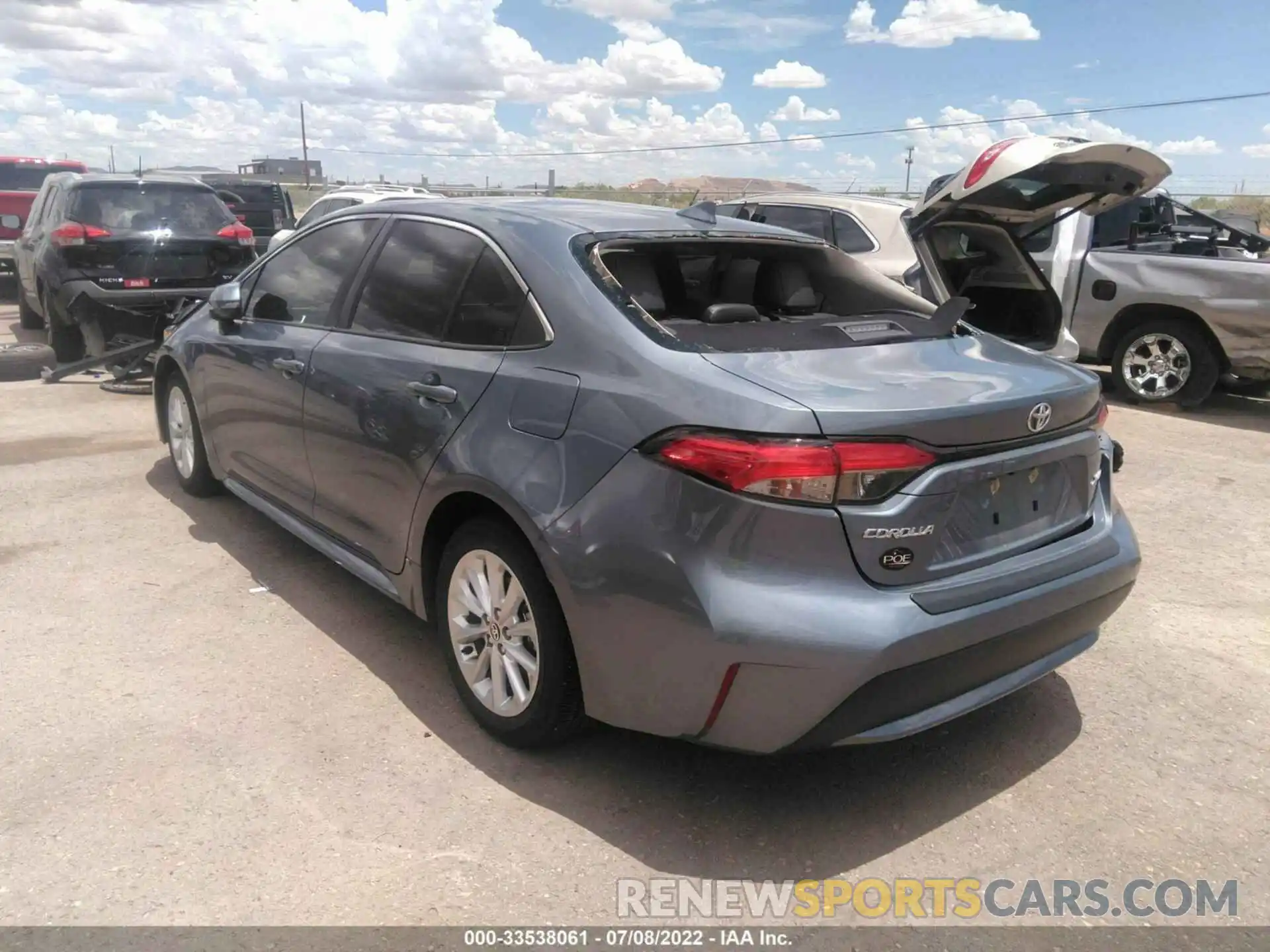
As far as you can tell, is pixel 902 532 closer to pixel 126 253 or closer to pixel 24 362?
pixel 126 253

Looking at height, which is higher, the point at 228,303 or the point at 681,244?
the point at 681,244

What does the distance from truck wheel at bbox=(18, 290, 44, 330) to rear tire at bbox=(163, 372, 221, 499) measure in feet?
25.0

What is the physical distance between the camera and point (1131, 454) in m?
7.11

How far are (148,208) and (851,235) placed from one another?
629cm

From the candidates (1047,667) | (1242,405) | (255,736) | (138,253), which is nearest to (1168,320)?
(1242,405)

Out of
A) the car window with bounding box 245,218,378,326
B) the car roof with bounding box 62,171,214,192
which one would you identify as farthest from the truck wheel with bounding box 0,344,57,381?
the car window with bounding box 245,218,378,326

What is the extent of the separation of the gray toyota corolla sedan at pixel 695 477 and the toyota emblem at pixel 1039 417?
0.01 metres

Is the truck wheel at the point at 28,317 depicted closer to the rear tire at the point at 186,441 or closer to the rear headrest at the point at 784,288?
the rear tire at the point at 186,441

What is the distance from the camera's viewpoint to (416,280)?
3.66 metres

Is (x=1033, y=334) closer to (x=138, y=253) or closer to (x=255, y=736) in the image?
(x=255, y=736)

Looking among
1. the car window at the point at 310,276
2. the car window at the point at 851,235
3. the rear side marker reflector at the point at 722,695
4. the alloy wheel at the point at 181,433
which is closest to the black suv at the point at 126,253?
the alloy wheel at the point at 181,433

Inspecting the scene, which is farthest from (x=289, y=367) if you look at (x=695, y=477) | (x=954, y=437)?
(x=954, y=437)

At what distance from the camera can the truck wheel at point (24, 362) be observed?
8898mm

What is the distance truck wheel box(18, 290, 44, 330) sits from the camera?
11.9 metres
